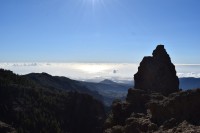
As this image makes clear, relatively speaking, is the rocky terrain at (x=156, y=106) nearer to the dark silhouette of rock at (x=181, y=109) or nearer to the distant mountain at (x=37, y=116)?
the dark silhouette of rock at (x=181, y=109)

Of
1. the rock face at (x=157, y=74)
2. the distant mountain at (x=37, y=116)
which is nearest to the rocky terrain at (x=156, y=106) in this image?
the rock face at (x=157, y=74)

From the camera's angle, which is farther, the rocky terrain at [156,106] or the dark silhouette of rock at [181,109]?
the dark silhouette of rock at [181,109]

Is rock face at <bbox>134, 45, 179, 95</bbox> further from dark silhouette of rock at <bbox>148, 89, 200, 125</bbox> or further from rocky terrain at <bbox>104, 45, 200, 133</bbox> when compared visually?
dark silhouette of rock at <bbox>148, 89, 200, 125</bbox>

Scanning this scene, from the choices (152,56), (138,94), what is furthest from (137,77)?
(138,94)

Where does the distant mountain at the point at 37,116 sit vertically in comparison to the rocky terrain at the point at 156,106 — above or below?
below

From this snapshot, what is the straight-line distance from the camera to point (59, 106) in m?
199

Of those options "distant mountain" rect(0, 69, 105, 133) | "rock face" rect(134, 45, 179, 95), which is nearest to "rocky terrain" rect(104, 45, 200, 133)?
"rock face" rect(134, 45, 179, 95)

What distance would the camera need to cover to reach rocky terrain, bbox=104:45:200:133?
34.1 meters

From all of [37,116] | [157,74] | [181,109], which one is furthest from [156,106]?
[37,116]

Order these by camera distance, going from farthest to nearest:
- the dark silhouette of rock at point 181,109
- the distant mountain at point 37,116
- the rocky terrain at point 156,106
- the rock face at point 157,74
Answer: the distant mountain at point 37,116 → the rock face at point 157,74 → the dark silhouette of rock at point 181,109 → the rocky terrain at point 156,106

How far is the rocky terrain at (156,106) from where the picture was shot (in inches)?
1342

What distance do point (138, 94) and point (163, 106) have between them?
23414 mm

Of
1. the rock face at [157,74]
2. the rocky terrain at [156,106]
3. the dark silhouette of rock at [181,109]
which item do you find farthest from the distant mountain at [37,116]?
the dark silhouette of rock at [181,109]

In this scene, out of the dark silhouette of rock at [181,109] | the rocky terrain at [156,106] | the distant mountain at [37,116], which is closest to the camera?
the rocky terrain at [156,106]
